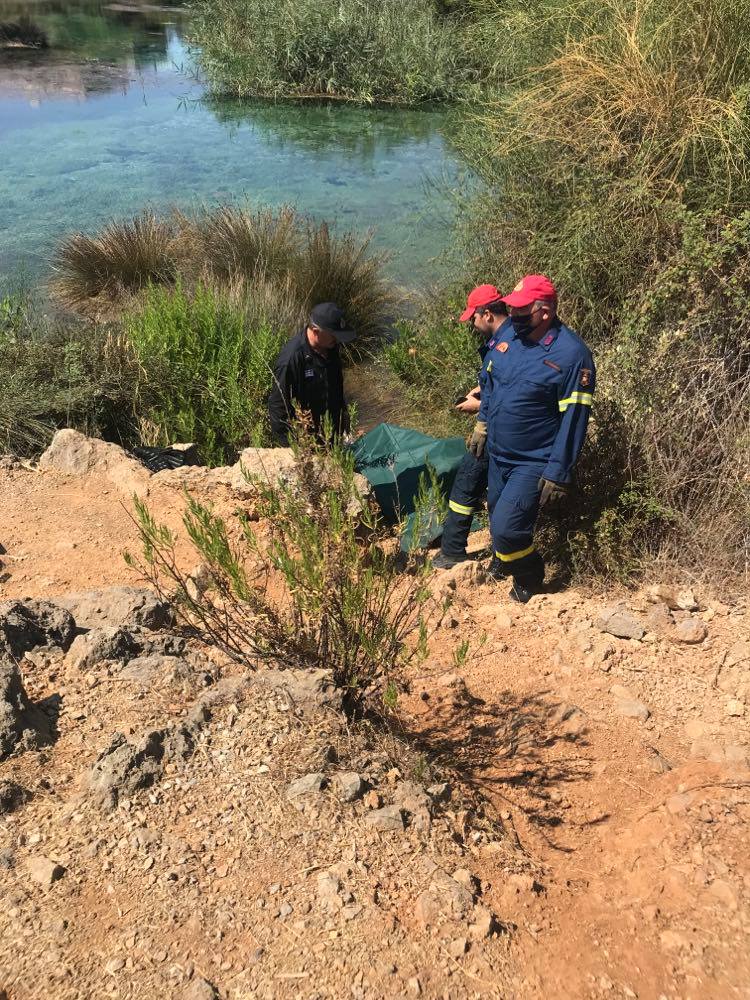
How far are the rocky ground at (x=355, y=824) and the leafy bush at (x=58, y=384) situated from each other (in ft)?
8.70

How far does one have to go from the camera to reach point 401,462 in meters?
5.11

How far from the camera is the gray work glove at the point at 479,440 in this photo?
4.45 m

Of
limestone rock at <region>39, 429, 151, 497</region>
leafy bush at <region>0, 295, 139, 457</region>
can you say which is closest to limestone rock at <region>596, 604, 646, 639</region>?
limestone rock at <region>39, 429, 151, 497</region>

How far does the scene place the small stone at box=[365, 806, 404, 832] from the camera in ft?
8.00

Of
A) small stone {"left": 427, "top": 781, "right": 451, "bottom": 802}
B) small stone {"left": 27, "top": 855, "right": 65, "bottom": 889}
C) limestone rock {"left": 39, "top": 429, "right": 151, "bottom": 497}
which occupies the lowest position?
limestone rock {"left": 39, "top": 429, "right": 151, "bottom": 497}

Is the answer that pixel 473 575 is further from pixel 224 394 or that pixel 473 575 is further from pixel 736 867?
pixel 224 394

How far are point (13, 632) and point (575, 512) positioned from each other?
2.79m

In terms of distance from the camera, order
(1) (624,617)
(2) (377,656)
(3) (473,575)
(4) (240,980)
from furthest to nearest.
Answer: (3) (473,575)
(1) (624,617)
(2) (377,656)
(4) (240,980)

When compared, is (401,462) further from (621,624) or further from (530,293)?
(621,624)

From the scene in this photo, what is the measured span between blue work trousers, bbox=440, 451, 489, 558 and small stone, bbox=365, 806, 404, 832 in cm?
A: 233

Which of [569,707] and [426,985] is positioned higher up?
[426,985]

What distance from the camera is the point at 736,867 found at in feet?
8.40

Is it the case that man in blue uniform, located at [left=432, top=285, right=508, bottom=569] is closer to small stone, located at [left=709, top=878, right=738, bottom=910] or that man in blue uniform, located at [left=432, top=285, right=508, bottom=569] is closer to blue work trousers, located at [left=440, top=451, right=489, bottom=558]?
blue work trousers, located at [left=440, top=451, right=489, bottom=558]

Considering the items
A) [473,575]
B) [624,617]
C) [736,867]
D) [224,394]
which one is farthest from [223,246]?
[736,867]
